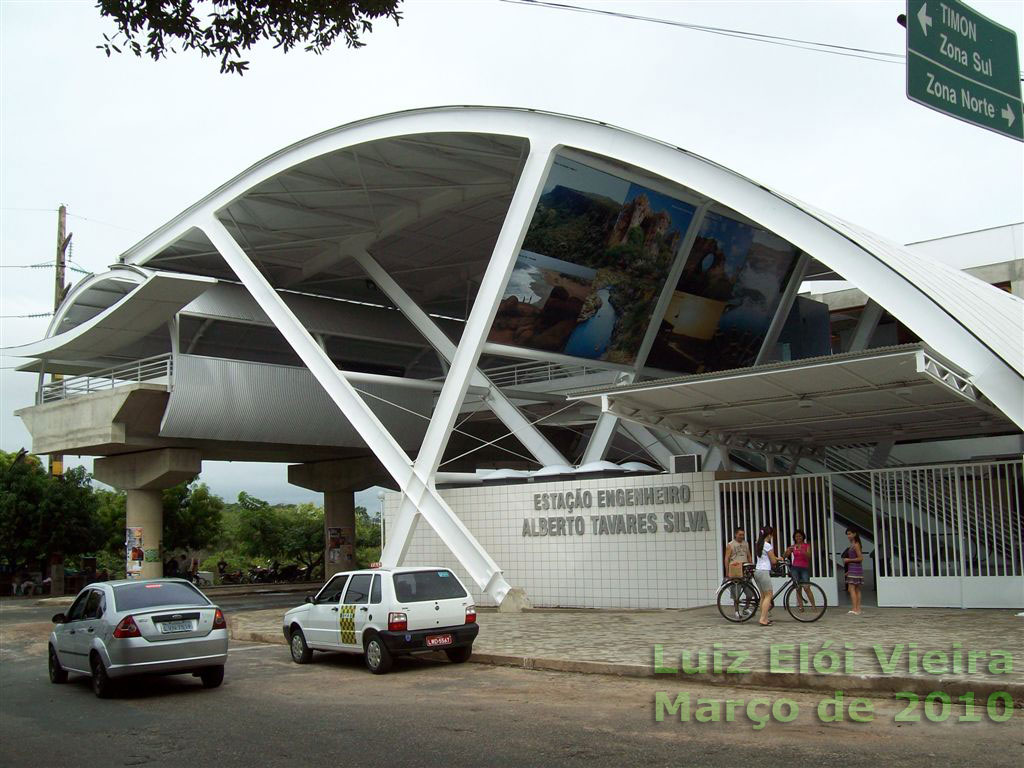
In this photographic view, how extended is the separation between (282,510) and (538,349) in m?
39.5

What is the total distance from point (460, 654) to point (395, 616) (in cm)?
146

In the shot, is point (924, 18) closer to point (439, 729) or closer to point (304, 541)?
point (439, 729)

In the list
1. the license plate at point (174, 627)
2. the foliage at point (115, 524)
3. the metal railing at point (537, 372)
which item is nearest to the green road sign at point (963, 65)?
the license plate at point (174, 627)

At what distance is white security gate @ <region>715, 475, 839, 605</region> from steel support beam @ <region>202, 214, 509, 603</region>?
5186 millimetres

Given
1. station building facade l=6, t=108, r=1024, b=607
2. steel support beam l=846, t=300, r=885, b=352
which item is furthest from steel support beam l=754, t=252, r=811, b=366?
steel support beam l=846, t=300, r=885, b=352

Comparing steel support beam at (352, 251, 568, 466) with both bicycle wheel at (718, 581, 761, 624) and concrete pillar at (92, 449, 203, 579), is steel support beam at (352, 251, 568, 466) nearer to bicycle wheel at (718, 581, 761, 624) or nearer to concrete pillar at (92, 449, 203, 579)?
bicycle wheel at (718, 581, 761, 624)

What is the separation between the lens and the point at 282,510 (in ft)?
206

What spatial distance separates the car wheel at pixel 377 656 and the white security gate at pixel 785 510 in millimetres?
8734

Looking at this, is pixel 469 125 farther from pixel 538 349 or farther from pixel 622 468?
pixel 622 468

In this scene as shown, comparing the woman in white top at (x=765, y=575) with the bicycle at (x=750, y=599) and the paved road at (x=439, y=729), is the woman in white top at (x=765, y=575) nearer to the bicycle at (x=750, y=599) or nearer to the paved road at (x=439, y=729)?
the bicycle at (x=750, y=599)

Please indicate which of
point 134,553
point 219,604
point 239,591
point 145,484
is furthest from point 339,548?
point 145,484

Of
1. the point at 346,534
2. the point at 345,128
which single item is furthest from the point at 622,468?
the point at 346,534

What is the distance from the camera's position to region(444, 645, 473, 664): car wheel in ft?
49.8

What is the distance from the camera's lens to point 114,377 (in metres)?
35.0
